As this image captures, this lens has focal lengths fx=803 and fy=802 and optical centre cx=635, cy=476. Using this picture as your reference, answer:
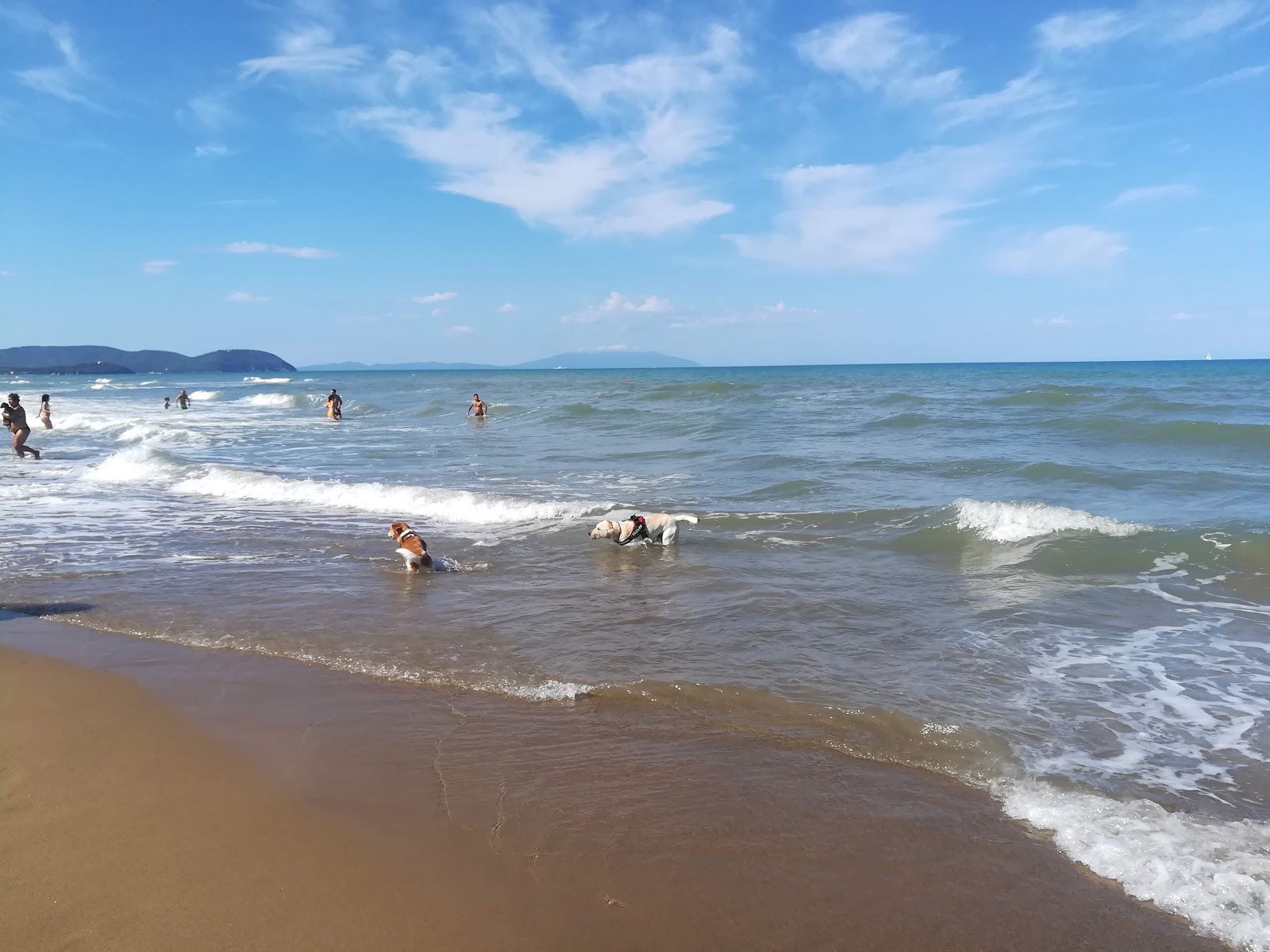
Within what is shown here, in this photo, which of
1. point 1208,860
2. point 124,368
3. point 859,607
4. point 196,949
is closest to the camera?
point 196,949

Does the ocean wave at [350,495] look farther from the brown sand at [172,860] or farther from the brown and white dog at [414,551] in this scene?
the brown sand at [172,860]

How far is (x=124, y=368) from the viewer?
625 ft

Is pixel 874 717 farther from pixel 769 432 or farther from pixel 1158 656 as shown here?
pixel 769 432

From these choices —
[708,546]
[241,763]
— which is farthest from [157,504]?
[241,763]

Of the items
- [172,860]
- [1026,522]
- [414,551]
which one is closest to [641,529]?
[414,551]

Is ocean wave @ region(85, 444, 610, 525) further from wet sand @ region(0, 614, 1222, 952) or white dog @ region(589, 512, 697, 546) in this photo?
wet sand @ region(0, 614, 1222, 952)

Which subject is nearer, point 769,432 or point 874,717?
point 874,717

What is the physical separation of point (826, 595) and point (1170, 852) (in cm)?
457

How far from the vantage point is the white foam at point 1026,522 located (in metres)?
11.0

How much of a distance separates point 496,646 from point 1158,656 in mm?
5580

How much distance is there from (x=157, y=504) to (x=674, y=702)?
12090 millimetres

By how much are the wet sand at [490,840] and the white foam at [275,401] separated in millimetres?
52015

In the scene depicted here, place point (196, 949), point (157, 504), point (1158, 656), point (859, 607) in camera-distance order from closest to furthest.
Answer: point (196, 949) < point (1158, 656) < point (859, 607) < point (157, 504)

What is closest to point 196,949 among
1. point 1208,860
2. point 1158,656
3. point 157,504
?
point 1208,860
